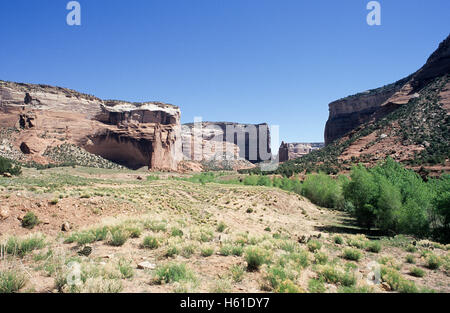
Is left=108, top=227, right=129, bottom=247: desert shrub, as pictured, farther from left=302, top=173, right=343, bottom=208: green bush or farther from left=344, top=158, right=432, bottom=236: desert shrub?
left=302, top=173, right=343, bottom=208: green bush

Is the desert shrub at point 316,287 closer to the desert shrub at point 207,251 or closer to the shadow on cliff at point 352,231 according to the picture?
the desert shrub at point 207,251

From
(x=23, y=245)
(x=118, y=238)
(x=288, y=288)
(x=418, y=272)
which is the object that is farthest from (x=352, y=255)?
(x=23, y=245)

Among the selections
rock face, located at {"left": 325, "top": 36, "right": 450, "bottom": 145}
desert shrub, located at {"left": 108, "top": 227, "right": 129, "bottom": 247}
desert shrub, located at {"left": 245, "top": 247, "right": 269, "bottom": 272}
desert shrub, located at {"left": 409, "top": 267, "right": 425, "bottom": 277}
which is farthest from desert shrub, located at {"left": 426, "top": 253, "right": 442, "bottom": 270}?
rock face, located at {"left": 325, "top": 36, "right": 450, "bottom": 145}

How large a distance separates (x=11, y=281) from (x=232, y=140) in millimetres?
161235

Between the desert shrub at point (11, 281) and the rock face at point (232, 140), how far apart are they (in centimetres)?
12887

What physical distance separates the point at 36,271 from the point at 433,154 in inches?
2146

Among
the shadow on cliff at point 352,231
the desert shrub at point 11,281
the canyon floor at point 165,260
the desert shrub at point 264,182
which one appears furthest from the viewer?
the desert shrub at point 264,182

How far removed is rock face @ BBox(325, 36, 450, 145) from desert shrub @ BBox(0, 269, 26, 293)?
81540mm

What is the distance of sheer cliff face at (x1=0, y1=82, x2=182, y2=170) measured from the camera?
56.9m

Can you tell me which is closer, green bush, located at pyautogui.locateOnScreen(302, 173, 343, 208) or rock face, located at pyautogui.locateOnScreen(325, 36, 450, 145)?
green bush, located at pyautogui.locateOnScreen(302, 173, 343, 208)

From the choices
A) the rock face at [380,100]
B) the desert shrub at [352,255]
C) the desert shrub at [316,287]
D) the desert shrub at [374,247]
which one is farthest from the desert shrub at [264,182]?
the rock face at [380,100]

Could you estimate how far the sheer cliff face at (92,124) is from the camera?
56.9 m

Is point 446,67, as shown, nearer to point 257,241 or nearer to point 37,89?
point 257,241
